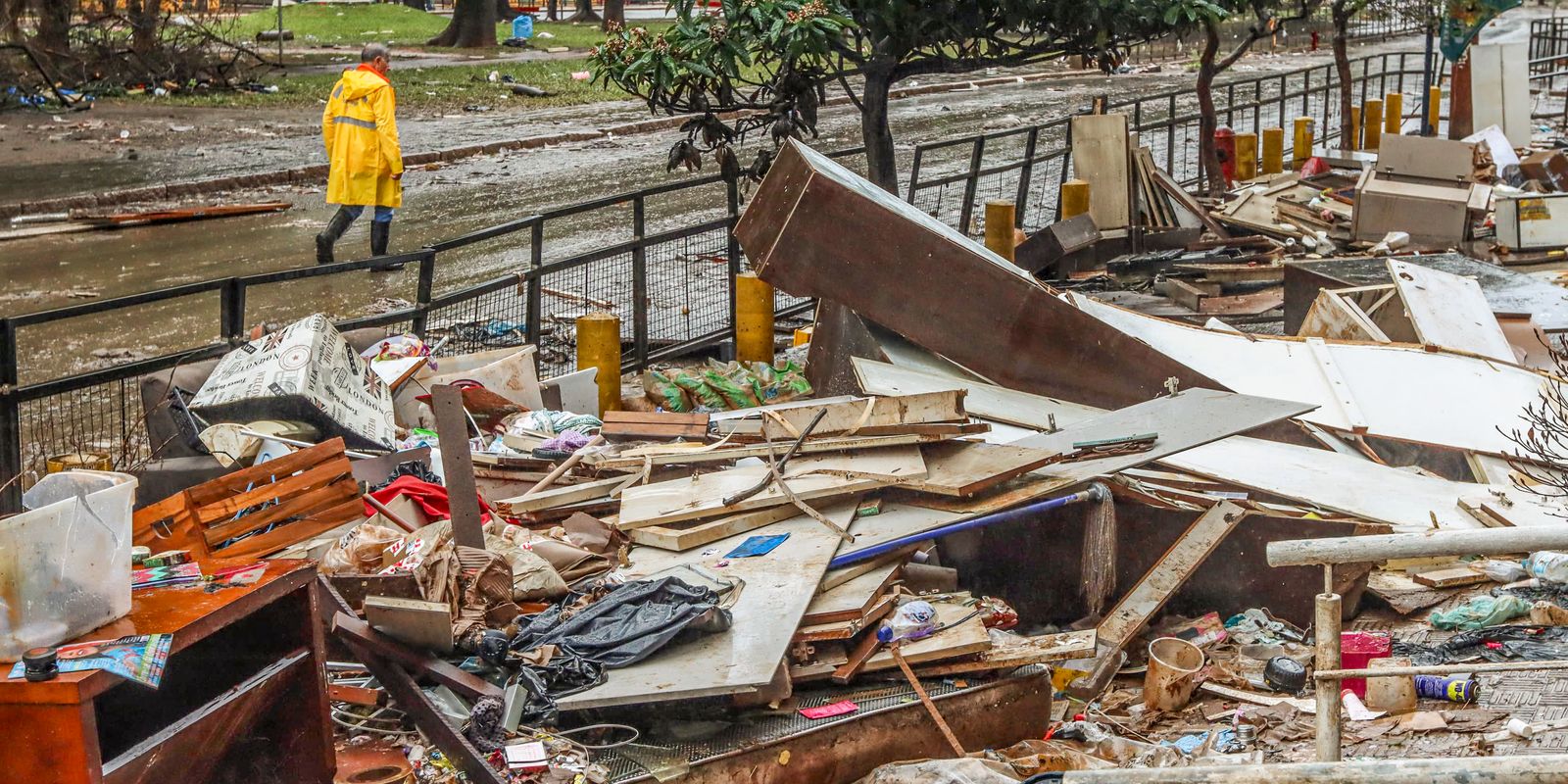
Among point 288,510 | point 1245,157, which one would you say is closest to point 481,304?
point 288,510

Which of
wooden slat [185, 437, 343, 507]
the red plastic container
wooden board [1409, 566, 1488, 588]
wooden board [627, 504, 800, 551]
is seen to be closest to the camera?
the red plastic container

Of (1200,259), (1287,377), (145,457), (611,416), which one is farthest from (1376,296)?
(145,457)

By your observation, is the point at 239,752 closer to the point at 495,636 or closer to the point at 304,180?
the point at 495,636

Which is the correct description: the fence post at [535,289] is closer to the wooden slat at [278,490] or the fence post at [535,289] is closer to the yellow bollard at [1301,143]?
the wooden slat at [278,490]

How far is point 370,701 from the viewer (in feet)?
17.3

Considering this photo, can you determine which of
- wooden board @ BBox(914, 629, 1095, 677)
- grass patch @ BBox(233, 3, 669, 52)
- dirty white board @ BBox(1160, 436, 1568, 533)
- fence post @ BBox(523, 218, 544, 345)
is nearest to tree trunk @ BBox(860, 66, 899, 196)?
fence post @ BBox(523, 218, 544, 345)

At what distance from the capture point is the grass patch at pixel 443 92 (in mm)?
25172

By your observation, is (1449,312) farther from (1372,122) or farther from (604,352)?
(1372,122)

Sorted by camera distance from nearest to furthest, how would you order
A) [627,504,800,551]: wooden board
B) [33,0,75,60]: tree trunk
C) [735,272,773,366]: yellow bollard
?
[627,504,800,551]: wooden board < [735,272,773,366]: yellow bollard < [33,0,75,60]: tree trunk

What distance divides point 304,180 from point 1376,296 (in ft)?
42.1

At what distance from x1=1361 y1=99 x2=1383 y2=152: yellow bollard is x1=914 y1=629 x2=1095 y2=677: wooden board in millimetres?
17199

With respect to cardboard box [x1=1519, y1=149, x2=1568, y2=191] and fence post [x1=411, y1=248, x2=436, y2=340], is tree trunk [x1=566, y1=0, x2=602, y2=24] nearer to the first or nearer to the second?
cardboard box [x1=1519, y1=149, x2=1568, y2=191]

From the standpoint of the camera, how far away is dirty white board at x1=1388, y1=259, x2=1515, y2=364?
937 centimetres

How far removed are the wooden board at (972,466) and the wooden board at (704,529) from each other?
1.93ft
